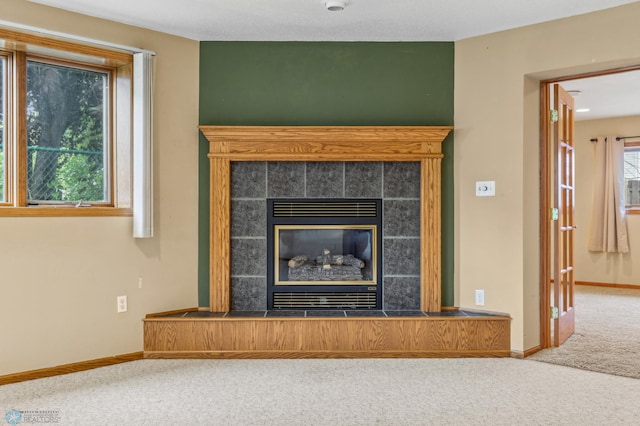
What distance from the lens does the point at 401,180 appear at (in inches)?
156

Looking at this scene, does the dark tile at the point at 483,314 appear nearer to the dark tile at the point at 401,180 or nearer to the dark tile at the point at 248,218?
the dark tile at the point at 401,180

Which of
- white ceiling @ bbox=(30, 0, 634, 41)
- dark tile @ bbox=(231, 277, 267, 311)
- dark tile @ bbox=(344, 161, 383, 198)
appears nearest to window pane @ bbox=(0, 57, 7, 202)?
white ceiling @ bbox=(30, 0, 634, 41)

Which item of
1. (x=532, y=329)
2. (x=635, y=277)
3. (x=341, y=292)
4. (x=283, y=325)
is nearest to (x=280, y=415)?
(x=283, y=325)

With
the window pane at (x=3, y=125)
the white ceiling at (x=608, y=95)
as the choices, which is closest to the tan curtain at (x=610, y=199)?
the white ceiling at (x=608, y=95)

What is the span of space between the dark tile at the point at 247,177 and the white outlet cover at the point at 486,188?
5.39 ft

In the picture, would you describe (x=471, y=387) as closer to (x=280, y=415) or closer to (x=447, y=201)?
(x=280, y=415)

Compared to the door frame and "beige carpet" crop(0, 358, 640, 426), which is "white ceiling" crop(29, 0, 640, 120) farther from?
"beige carpet" crop(0, 358, 640, 426)

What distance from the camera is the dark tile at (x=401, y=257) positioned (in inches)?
156

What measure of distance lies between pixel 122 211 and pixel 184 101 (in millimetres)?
971

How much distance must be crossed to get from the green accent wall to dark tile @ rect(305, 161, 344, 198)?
340 mm

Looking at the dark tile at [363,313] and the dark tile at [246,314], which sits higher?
the dark tile at [246,314]

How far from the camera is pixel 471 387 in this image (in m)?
3.01

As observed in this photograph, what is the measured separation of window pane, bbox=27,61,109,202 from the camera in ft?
11.0

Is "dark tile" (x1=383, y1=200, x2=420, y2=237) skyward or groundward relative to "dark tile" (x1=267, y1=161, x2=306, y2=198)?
groundward
